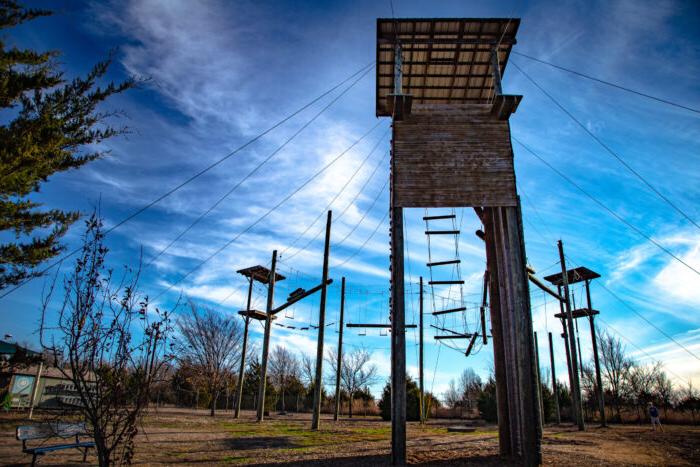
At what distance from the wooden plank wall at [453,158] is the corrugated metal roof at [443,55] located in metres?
1.36

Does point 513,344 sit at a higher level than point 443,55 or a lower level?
lower

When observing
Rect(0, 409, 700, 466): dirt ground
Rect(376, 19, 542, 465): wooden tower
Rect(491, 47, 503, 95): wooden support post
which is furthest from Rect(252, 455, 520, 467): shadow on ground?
Rect(491, 47, 503, 95): wooden support post

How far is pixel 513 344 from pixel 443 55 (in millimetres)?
9057

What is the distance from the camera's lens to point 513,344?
9.78 metres

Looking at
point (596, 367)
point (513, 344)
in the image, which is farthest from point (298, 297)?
point (596, 367)

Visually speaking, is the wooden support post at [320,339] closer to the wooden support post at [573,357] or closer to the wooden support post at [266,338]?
the wooden support post at [266,338]

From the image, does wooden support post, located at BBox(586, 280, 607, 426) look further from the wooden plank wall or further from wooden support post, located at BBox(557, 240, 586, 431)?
the wooden plank wall

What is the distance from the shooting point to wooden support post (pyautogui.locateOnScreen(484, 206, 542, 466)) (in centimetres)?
880

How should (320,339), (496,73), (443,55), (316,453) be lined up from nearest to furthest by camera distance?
(316,453) < (496,73) < (443,55) < (320,339)

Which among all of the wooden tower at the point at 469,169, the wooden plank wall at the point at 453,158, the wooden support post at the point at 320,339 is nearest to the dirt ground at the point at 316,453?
the wooden tower at the point at 469,169

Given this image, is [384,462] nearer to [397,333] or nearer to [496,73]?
[397,333]

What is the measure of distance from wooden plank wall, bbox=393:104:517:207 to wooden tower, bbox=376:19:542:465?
0.03 m

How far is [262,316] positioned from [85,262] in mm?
18284

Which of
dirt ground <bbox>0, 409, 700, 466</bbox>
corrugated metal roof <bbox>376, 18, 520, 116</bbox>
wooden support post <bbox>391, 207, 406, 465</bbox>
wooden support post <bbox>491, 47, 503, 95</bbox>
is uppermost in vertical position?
corrugated metal roof <bbox>376, 18, 520, 116</bbox>
